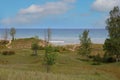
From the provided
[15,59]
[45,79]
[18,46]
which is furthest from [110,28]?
[45,79]

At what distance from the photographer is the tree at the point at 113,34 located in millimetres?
65312

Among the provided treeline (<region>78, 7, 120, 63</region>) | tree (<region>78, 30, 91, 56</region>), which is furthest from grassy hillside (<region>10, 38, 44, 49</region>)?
treeline (<region>78, 7, 120, 63</region>)

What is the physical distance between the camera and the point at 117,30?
66.8 metres

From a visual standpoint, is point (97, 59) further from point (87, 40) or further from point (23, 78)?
point (23, 78)

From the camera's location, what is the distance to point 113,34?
2653 inches

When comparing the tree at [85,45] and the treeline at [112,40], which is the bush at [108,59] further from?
the tree at [85,45]

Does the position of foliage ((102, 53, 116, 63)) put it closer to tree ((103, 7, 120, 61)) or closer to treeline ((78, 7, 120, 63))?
treeline ((78, 7, 120, 63))

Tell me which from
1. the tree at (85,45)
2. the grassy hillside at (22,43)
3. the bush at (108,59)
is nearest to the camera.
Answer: the bush at (108,59)

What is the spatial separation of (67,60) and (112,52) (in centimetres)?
1114

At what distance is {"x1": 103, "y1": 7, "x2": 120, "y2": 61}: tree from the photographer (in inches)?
2571

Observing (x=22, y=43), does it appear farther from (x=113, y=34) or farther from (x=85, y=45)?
(x=113, y=34)

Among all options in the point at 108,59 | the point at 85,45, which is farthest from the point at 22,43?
the point at 108,59

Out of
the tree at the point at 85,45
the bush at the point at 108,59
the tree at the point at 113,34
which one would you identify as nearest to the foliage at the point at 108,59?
the bush at the point at 108,59

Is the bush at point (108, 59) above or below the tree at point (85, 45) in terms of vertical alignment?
below
